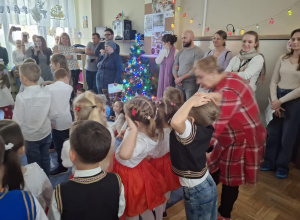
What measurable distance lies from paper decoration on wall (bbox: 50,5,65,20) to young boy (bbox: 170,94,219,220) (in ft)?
22.1

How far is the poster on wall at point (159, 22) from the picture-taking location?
4.50 meters

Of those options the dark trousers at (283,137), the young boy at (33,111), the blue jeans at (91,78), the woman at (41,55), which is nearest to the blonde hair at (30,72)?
the young boy at (33,111)

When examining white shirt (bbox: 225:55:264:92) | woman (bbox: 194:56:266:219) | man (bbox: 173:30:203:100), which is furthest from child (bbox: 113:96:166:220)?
man (bbox: 173:30:203:100)

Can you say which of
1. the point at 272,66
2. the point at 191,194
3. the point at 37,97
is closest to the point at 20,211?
the point at 191,194

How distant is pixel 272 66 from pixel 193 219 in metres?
2.64

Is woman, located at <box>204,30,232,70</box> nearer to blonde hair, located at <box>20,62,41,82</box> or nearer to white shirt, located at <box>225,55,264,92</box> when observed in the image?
white shirt, located at <box>225,55,264,92</box>

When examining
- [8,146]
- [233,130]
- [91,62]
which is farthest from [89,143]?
[91,62]

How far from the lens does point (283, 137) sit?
251 centimetres

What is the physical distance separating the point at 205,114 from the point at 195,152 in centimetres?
22

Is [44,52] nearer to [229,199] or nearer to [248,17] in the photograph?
[248,17]

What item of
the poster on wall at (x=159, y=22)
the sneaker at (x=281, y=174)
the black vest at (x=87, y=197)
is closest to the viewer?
the black vest at (x=87, y=197)

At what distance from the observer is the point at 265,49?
3.06 metres

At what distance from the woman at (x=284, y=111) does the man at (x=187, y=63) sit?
3.72 feet

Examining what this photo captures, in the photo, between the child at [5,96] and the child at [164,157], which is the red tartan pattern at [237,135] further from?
the child at [5,96]
